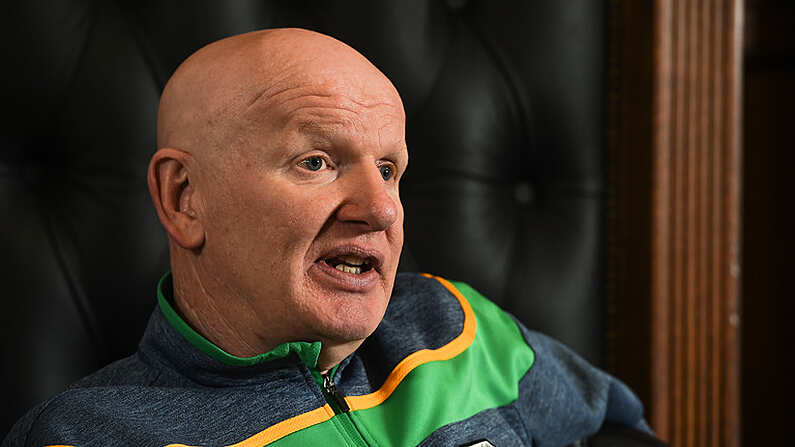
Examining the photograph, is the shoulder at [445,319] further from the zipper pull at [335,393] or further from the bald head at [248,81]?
the bald head at [248,81]

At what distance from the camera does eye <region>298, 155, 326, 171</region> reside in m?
0.58

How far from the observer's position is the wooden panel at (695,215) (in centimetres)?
106

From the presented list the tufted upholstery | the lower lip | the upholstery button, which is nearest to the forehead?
the lower lip

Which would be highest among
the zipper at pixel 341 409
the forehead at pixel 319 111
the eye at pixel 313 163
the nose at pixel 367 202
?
the forehead at pixel 319 111

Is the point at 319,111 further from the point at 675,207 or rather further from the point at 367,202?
the point at 675,207

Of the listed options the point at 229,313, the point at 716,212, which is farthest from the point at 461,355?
the point at 716,212

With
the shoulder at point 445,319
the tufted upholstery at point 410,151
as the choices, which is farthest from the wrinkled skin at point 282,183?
the tufted upholstery at point 410,151

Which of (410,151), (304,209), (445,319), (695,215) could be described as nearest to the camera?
(304,209)

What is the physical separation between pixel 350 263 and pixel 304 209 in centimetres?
6

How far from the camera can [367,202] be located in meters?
0.57

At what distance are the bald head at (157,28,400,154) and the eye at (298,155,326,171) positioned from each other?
2.0 inches

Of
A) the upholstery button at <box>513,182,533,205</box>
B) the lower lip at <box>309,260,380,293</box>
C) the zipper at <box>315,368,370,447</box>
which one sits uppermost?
the lower lip at <box>309,260,380,293</box>

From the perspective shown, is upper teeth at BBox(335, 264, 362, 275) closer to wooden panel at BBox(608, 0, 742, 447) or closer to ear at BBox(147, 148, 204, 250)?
ear at BBox(147, 148, 204, 250)

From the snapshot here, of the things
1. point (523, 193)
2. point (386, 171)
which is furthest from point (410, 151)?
point (386, 171)
